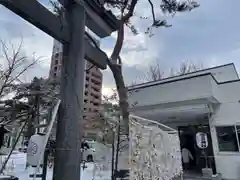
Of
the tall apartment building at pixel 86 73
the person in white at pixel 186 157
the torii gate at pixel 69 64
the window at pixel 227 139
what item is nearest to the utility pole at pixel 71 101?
the torii gate at pixel 69 64

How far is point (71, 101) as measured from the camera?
179 cm

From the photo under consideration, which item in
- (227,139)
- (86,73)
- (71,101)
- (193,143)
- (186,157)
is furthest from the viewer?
(193,143)

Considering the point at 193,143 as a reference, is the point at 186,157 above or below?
below

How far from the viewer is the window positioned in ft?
30.9

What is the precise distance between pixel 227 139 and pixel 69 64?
32.0 ft

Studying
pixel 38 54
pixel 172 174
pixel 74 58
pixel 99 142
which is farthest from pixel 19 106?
pixel 99 142

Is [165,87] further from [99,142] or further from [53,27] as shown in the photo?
[53,27]

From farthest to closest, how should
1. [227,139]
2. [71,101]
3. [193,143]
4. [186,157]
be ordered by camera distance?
[193,143] < [186,157] < [227,139] < [71,101]

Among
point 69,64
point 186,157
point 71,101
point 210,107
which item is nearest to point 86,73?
→ point 69,64

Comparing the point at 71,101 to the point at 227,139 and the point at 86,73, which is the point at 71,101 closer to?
the point at 86,73

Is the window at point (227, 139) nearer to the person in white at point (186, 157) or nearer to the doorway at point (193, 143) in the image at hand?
the doorway at point (193, 143)

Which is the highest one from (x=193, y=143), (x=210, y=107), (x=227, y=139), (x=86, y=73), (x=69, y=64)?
(x=210, y=107)

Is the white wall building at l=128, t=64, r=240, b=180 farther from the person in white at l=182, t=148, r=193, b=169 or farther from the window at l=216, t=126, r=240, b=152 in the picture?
the person in white at l=182, t=148, r=193, b=169

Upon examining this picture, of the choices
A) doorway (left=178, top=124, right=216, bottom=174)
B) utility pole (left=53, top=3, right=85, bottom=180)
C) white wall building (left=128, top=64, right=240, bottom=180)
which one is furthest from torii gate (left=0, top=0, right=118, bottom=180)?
doorway (left=178, top=124, right=216, bottom=174)
